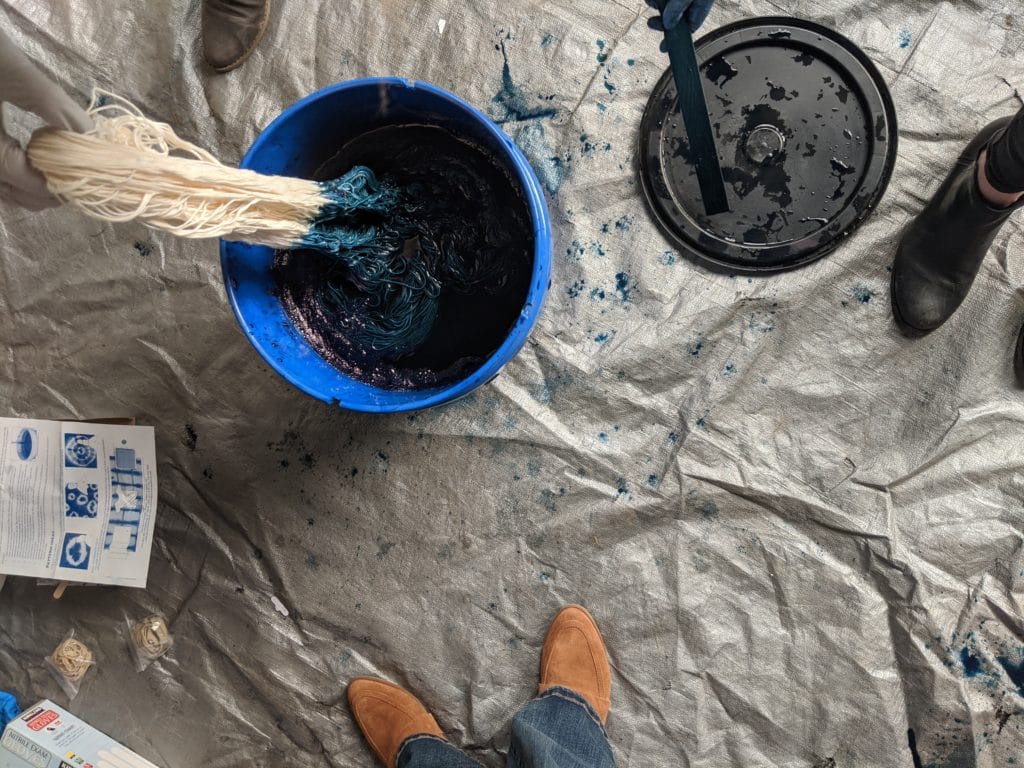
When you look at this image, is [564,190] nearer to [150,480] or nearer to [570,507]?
[570,507]

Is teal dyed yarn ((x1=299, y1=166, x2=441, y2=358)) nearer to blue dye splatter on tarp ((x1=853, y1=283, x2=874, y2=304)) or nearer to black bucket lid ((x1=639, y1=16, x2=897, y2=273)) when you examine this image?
black bucket lid ((x1=639, y1=16, x2=897, y2=273))

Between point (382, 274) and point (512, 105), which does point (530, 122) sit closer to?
point (512, 105)

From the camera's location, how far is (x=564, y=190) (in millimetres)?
976

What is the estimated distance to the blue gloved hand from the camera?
108 cm

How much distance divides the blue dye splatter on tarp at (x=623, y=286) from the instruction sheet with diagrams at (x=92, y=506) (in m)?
0.69

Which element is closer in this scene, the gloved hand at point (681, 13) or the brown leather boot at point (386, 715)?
the gloved hand at point (681, 13)

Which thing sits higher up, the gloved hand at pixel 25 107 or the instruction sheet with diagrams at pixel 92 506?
the gloved hand at pixel 25 107

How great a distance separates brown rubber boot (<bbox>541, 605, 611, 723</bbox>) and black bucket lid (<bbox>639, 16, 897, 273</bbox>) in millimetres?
510

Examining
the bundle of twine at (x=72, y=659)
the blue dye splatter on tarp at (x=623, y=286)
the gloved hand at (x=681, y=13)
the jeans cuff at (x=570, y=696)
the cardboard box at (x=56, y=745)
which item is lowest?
the cardboard box at (x=56, y=745)

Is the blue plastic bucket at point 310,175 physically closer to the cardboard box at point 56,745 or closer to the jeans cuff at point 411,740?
the jeans cuff at point 411,740

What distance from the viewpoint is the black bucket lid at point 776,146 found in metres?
0.93

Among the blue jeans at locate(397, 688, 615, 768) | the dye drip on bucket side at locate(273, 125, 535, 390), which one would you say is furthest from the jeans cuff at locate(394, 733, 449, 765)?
the dye drip on bucket side at locate(273, 125, 535, 390)

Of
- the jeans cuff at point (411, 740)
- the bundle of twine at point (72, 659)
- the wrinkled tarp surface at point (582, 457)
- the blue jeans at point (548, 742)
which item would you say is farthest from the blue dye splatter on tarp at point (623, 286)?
the bundle of twine at point (72, 659)

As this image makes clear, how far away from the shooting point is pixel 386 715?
101 cm
